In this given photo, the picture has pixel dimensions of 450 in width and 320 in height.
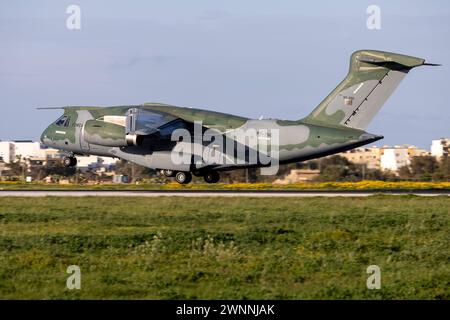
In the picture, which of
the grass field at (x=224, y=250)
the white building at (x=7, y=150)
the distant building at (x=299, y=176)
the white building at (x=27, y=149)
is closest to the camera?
the grass field at (x=224, y=250)

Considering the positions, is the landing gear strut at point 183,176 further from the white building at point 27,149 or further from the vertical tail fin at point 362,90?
the white building at point 27,149

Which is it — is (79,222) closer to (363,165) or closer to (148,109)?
(148,109)

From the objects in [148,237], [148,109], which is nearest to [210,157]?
[148,109]

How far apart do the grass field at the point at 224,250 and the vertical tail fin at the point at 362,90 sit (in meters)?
9.40

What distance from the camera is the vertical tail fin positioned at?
4184cm

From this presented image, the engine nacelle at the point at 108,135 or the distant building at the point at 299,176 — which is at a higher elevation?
the engine nacelle at the point at 108,135

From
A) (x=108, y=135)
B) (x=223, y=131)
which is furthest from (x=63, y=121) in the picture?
(x=223, y=131)

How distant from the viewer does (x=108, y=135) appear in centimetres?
4538

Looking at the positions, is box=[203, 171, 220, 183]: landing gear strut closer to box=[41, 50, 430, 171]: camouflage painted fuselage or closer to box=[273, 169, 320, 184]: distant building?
box=[41, 50, 430, 171]: camouflage painted fuselage

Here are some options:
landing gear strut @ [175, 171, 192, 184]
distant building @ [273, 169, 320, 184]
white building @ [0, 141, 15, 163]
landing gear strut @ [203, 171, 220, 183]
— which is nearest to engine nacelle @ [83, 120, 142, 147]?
landing gear strut @ [175, 171, 192, 184]

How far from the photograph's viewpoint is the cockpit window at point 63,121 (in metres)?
48.4

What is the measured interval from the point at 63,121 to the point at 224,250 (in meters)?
29.7

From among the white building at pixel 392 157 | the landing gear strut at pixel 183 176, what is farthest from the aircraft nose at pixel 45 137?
the white building at pixel 392 157

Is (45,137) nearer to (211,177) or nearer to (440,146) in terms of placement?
(211,177)
